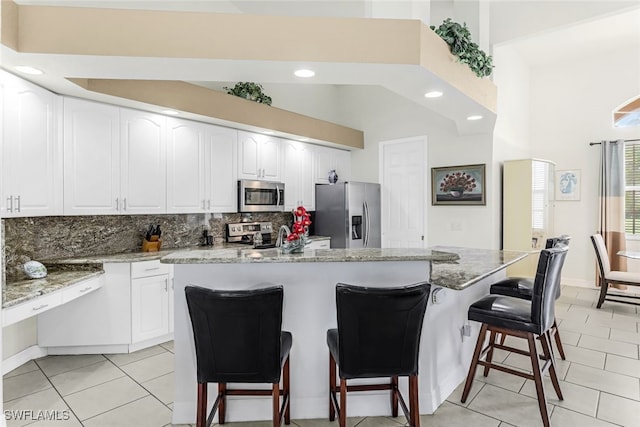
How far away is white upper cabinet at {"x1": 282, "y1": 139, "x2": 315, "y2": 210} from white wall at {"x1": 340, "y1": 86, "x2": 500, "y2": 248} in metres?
1.03

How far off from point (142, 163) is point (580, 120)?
640cm

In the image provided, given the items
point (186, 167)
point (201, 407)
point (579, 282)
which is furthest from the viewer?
point (579, 282)

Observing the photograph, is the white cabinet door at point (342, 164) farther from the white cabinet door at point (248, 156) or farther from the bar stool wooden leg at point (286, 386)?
the bar stool wooden leg at point (286, 386)

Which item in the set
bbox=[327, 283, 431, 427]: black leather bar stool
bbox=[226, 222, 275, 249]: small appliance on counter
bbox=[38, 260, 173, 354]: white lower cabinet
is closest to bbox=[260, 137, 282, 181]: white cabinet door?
bbox=[226, 222, 275, 249]: small appliance on counter

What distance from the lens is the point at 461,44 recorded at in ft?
9.79

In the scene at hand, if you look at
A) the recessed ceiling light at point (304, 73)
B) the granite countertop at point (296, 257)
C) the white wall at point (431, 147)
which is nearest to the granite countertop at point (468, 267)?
the granite countertop at point (296, 257)

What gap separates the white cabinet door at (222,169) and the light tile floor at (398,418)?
5.34 feet

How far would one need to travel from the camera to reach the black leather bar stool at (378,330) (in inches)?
70.1

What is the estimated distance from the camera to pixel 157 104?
340cm

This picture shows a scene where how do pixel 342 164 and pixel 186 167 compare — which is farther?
pixel 342 164

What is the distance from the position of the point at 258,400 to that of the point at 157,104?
2.75m

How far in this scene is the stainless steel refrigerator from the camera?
5.22 metres

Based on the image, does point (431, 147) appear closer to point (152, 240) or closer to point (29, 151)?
point (152, 240)

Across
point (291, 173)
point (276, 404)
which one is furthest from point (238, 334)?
point (291, 173)
